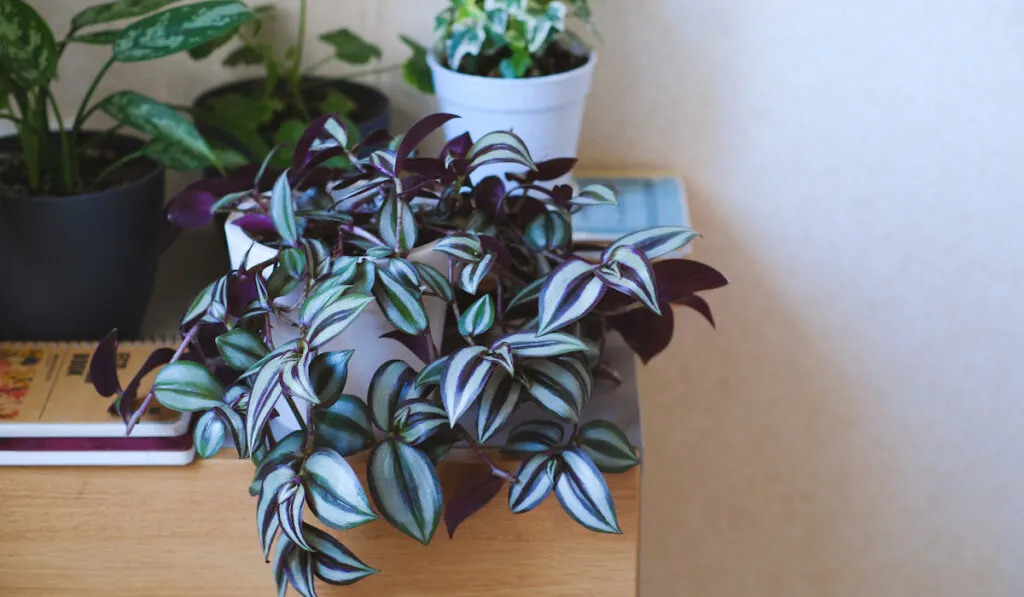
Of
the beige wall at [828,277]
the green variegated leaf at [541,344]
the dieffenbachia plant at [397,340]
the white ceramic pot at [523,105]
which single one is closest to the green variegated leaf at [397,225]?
the dieffenbachia plant at [397,340]

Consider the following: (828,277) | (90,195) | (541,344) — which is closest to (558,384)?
(541,344)

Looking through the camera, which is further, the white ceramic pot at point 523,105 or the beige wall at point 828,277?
the beige wall at point 828,277

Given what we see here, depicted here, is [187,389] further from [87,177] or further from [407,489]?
[87,177]

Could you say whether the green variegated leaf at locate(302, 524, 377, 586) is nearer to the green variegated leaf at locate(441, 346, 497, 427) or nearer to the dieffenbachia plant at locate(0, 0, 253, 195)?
the green variegated leaf at locate(441, 346, 497, 427)

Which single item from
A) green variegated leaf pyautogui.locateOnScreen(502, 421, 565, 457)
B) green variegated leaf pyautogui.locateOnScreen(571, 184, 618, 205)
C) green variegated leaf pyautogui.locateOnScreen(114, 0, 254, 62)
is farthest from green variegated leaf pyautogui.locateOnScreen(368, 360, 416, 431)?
green variegated leaf pyautogui.locateOnScreen(114, 0, 254, 62)

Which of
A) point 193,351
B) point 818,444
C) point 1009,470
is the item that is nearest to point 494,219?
point 193,351

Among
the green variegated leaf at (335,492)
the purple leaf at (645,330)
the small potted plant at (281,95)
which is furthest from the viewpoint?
the small potted plant at (281,95)

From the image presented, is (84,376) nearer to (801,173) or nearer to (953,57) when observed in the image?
(801,173)

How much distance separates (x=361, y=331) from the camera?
71 cm

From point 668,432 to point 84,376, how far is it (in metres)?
0.78

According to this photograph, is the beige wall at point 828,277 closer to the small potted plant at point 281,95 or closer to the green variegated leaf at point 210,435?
the small potted plant at point 281,95

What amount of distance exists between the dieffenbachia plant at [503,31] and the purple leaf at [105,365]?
16.5 inches

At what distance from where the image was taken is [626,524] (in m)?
0.74

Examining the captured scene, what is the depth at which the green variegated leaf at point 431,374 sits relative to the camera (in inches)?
26.2
